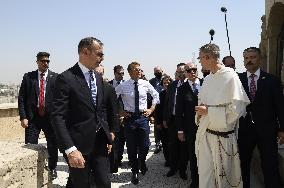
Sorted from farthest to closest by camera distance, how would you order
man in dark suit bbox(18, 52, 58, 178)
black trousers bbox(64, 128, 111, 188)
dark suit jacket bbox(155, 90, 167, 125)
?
dark suit jacket bbox(155, 90, 167, 125) < man in dark suit bbox(18, 52, 58, 178) < black trousers bbox(64, 128, 111, 188)

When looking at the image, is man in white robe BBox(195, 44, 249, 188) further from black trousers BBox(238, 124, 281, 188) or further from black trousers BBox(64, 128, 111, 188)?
black trousers BBox(64, 128, 111, 188)

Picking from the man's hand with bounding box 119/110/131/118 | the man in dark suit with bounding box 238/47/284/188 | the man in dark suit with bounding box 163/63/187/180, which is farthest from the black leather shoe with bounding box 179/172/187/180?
the man in dark suit with bounding box 238/47/284/188

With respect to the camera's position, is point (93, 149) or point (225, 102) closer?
point (93, 149)

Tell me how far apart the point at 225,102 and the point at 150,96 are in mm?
2890

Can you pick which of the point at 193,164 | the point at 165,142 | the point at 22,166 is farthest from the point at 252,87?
the point at 165,142

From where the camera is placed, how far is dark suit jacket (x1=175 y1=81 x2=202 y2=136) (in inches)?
231

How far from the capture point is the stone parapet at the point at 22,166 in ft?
11.0

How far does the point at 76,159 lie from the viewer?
354cm

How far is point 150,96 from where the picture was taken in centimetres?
723

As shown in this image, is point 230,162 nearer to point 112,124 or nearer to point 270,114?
point 270,114

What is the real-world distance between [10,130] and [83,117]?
865cm

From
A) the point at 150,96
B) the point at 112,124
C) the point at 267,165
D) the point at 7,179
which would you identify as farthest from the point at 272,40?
the point at 7,179

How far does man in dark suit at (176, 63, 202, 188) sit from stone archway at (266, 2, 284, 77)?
305 cm

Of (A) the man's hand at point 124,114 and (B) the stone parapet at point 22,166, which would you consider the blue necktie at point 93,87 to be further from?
(A) the man's hand at point 124,114
